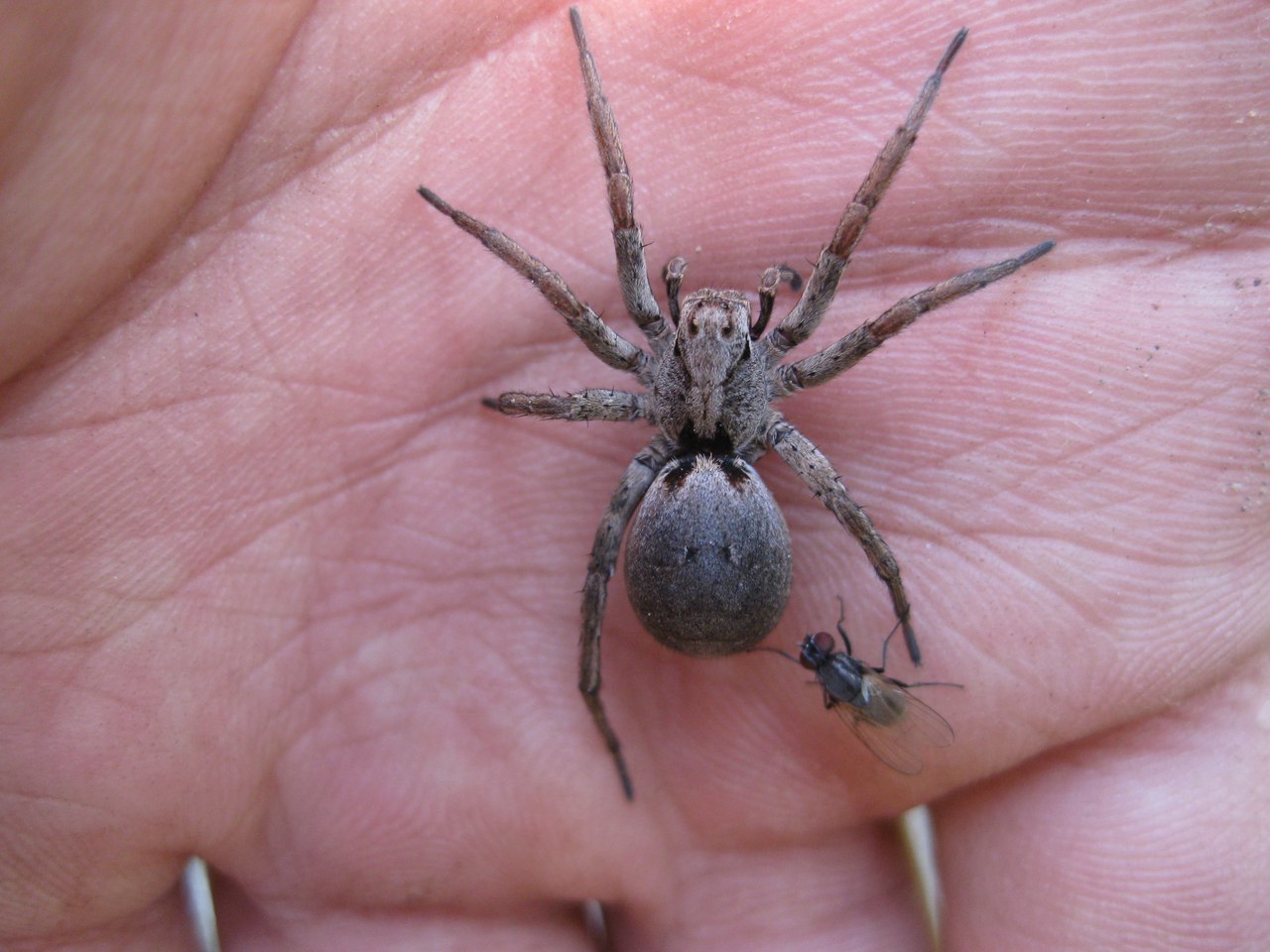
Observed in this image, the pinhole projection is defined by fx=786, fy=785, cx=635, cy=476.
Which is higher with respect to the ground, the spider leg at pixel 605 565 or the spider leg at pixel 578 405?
the spider leg at pixel 578 405

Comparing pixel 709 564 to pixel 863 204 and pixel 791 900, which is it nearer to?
pixel 863 204

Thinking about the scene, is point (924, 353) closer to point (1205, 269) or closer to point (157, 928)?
point (1205, 269)

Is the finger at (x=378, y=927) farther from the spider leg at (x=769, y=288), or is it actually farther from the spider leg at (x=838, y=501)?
the spider leg at (x=769, y=288)

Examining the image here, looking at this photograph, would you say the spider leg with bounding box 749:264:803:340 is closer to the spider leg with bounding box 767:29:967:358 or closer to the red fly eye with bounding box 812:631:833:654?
the spider leg with bounding box 767:29:967:358

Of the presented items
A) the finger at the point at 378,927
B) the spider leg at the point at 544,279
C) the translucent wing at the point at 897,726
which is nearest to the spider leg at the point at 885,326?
the spider leg at the point at 544,279

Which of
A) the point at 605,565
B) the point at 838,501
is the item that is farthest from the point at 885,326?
the point at 605,565

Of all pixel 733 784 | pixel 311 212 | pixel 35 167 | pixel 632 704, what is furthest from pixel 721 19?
pixel 733 784
